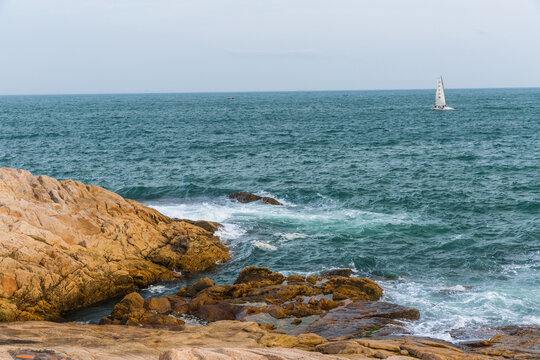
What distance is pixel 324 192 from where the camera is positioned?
40938mm

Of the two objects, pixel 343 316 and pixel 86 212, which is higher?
pixel 86 212

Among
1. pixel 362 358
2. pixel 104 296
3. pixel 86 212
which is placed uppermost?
pixel 86 212

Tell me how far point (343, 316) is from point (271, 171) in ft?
101

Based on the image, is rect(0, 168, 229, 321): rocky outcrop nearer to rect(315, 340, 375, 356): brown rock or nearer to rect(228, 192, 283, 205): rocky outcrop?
rect(228, 192, 283, 205): rocky outcrop

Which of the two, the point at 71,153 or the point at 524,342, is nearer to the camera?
the point at 524,342

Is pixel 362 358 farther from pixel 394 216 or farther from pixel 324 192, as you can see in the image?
pixel 324 192

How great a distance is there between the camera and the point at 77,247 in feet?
77.0

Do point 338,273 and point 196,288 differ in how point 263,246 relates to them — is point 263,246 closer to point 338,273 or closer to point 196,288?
point 338,273

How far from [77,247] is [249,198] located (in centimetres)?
1778

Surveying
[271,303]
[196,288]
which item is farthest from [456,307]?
[196,288]

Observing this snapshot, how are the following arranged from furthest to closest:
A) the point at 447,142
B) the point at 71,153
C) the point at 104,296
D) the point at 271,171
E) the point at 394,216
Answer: the point at 447,142
the point at 71,153
the point at 271,171
the point at 394,216
the point at 104,296

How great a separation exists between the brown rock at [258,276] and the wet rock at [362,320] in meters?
4.52

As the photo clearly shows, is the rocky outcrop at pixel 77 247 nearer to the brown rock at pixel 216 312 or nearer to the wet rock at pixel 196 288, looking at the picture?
the wet rock at pixel 196 288

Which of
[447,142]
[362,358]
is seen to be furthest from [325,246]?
[447,142]
